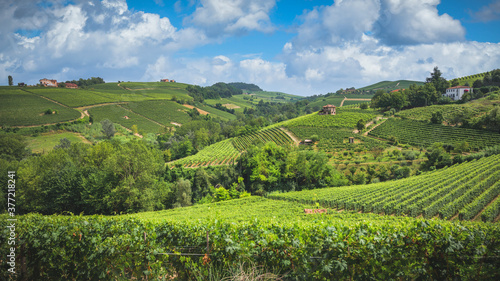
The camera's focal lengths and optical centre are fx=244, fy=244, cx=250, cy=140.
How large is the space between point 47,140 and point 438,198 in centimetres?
8348

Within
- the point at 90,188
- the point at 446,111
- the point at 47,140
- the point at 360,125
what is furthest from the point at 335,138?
the point at 47,140

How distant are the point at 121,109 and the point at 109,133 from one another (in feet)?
116

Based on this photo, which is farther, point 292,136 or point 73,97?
point 73,97

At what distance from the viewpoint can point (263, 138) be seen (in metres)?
79.1

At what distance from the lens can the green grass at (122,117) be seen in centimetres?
9469

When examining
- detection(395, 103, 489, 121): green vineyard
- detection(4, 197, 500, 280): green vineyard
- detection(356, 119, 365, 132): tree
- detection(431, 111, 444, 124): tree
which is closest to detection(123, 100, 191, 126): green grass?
detection(356, 119, 365, 132): tree

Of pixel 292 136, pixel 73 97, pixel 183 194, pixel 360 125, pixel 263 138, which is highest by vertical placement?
pixel 73 97

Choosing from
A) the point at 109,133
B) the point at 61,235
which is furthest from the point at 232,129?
the point at 61,235

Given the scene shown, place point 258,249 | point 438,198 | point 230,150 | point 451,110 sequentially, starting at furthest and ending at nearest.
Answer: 1. point 230,150
2. point 451,110
3. point 438,198
4. point 258,249

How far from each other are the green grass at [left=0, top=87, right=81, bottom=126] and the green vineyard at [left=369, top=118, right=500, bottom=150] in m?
98.4

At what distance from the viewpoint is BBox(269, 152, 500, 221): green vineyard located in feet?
63.3

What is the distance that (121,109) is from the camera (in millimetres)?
107938

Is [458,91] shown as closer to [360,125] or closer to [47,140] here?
[360,125]

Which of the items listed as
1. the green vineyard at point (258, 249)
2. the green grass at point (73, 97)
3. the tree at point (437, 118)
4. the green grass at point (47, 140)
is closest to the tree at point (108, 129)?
the green grass at point (47, 140)
